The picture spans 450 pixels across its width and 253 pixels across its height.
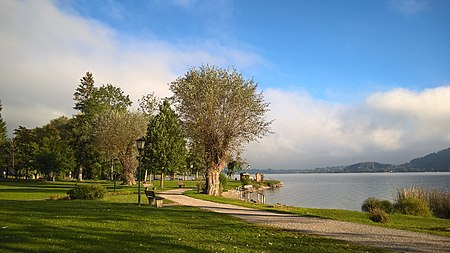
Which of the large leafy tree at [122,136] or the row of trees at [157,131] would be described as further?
the large leafy tree at [122,136]

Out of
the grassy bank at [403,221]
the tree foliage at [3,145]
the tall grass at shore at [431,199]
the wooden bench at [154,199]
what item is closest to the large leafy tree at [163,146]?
the wooden bench at [154,199]

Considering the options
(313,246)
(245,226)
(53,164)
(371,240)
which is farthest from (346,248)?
(53,164)

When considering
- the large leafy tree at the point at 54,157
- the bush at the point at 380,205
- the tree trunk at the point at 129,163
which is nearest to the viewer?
the bush at the point at 380,205

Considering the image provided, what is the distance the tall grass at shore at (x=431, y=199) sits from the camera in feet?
86.2

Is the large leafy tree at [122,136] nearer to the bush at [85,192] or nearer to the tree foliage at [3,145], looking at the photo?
the bush at [85,192]

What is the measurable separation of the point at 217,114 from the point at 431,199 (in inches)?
730

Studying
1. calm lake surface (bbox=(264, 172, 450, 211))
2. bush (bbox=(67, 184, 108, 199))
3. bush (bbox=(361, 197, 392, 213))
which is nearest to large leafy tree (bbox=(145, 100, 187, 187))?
calm lake surface (bbox=(264, 172, 450, 211))

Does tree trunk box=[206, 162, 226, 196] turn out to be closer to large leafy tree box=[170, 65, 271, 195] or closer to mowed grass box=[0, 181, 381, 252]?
large leafy tree box=[170, 65, 271, 195]

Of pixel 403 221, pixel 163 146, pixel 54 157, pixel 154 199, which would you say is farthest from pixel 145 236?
pixel 54 157

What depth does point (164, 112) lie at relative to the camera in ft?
170

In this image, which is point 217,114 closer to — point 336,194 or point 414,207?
point 414,207

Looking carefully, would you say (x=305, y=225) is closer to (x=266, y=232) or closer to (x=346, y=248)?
(x=266, y=232)

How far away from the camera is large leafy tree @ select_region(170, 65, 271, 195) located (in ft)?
108

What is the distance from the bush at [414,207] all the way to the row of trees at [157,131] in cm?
1278
